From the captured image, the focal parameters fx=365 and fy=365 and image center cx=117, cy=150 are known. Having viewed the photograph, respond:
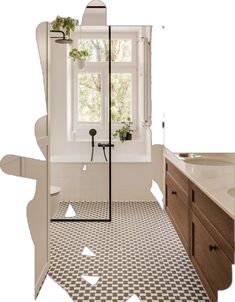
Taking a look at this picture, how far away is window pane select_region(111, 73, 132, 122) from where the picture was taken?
5.39 metres

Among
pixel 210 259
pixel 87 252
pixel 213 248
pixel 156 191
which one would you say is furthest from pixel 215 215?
pixel 156 191

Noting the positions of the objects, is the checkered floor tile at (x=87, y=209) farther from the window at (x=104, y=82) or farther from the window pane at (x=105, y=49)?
the window pane at (x=105, y=49)

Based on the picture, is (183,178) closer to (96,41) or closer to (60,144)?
(60,144)

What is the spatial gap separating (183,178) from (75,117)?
112 inches

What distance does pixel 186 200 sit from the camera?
2.78 metres

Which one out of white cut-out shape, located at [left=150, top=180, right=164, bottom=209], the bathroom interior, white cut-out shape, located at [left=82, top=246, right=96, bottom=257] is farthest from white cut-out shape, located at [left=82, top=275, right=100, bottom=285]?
white cut-out shape, located at [left=150, top=180, right=164, bottom=209]

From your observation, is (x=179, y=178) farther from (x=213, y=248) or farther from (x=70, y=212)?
(x=70, y=212)

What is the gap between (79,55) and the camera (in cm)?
485

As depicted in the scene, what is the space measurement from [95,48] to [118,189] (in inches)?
83.2

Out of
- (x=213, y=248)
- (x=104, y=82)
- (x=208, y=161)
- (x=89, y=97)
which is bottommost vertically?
(x=213, y=248)

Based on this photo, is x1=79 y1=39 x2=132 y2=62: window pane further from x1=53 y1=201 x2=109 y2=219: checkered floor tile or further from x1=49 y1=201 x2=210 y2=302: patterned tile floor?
x1=49 y1=201 x2=210 y2=302: patterned tile floor

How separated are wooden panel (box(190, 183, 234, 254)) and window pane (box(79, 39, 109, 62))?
11.0 feet

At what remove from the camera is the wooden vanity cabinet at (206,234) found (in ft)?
5.66

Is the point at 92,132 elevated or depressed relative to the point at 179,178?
elevated
